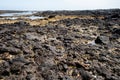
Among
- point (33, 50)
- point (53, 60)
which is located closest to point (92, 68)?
point (53, 60)

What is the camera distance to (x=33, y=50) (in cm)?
1595

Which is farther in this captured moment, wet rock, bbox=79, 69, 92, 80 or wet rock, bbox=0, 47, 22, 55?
wet rock, bbox=0, 47, 22, 55

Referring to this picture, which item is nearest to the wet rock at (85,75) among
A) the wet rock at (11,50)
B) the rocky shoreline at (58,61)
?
the rocky shoreline at (58,61)

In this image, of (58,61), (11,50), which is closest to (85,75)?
(58,61)

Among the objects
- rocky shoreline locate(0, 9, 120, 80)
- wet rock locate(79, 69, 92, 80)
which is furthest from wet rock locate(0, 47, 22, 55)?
wet rock locate(79, 69, 92, 80)

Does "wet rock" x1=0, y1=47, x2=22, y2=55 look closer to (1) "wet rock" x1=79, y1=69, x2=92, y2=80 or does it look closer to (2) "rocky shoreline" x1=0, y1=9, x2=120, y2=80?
(2) "rocky shoreline" x1=0, y1=9, x2=120, y2=80

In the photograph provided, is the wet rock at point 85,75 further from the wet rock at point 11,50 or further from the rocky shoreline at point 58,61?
the wet rock at point 11,50

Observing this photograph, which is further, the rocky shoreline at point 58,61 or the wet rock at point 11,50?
the wet rock at point 11,50

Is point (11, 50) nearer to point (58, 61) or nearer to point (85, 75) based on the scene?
point (58, 61)

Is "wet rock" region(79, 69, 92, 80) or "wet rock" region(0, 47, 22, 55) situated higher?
"wet rock" region(0, 47, 22, 55)

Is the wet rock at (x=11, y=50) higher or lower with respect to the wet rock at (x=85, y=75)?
higher

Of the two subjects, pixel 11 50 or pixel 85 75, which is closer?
pixel 85 75

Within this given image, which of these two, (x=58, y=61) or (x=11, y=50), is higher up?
(x=11, y=50)

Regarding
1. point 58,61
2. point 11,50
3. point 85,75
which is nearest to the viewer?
point 85,75
